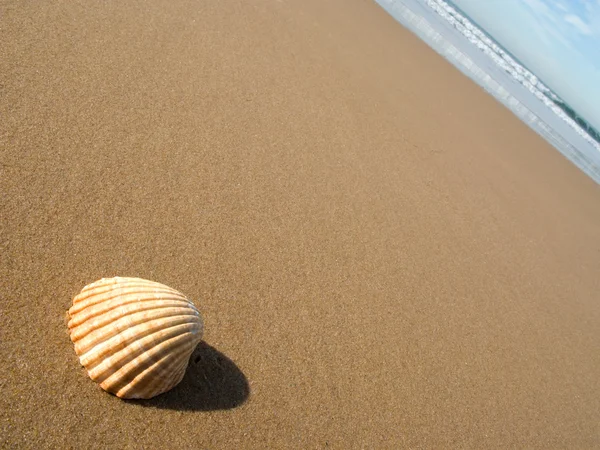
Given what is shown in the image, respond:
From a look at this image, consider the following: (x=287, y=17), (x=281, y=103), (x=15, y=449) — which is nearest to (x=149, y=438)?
(x=15, y=449)

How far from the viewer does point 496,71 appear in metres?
12.5

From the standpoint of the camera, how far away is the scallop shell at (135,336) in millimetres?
1898

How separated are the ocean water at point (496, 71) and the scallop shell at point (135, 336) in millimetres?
7832

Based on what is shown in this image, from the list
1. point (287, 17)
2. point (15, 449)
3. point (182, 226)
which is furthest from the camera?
point (287, 17)

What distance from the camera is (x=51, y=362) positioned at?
198 centimetres

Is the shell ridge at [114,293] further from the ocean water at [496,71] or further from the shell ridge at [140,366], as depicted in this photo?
the ocean water at [496,71]

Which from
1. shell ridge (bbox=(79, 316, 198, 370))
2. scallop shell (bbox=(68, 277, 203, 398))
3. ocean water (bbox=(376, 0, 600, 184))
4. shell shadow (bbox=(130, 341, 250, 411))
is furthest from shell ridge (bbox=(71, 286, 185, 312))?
ocean water (bbox=(376, 0, 600, 184))

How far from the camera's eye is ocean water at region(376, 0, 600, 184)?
31.2 feet

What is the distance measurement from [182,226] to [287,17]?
3494 millimetres

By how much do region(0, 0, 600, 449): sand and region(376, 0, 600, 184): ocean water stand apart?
476cm

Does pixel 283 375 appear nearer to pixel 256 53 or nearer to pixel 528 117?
pixel 256 53

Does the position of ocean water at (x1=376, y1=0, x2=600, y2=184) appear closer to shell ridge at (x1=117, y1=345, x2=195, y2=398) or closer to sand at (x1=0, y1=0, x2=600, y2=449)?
sand at (x1=0, y1=0, x2=600, y2=449)

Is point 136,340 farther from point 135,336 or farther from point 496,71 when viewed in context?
point 496,71

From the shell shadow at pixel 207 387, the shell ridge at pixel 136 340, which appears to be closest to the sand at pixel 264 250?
the shell shadow at pixel 207 387
